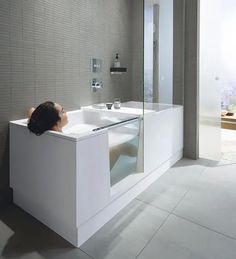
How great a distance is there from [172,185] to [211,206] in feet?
1.76

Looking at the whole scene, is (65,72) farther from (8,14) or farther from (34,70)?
(8,14)

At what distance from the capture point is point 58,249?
1716 millimetres

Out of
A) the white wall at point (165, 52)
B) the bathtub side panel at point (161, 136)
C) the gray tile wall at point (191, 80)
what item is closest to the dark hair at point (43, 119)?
the bathtub side panel at point (161, 136)

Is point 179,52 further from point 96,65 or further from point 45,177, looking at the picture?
point 45,177

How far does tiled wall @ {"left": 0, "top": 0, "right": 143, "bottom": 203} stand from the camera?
2.25m

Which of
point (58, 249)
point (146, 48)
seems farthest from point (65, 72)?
point (58, 249)

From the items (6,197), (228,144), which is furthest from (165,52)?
(6,197)

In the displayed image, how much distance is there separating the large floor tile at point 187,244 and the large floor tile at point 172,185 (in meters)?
0.32

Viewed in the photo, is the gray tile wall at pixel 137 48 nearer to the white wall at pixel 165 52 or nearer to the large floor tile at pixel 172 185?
the white wall at pixel 165 52

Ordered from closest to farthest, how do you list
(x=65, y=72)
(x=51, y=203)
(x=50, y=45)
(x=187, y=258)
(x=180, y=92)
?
(x=187, y=258), (x=51, y=203), (x=50, y=45), (x=65, y=72), (x=180, y=92)

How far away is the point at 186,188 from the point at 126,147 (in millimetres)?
839

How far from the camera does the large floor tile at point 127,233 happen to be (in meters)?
1.69

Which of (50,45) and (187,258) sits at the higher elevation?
(50,45)

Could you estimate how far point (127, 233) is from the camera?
189 cm
